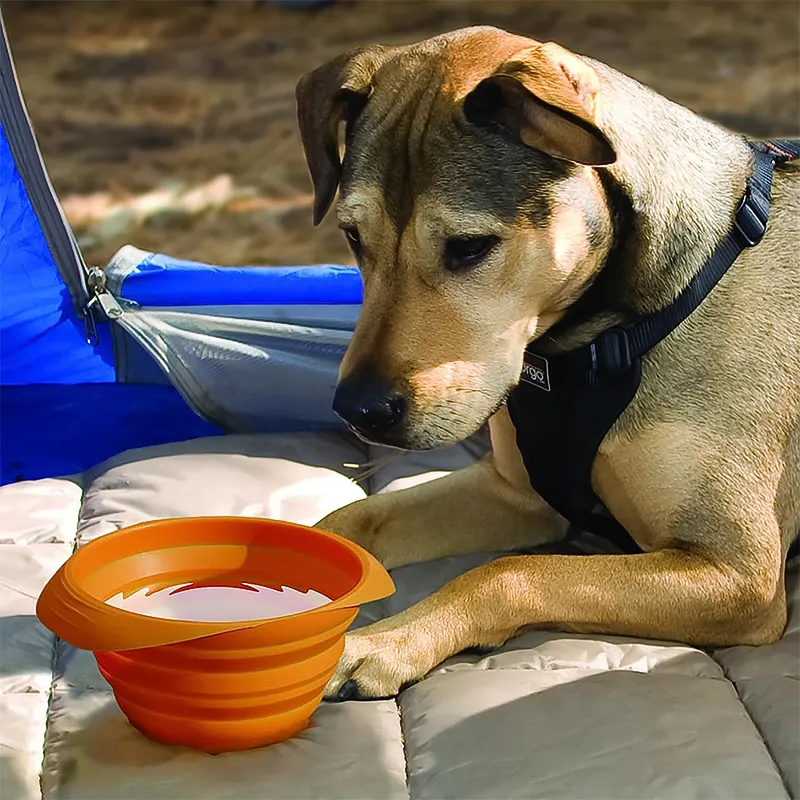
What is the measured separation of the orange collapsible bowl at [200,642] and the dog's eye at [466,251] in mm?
365

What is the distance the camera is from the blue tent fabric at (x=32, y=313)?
241 centimetres

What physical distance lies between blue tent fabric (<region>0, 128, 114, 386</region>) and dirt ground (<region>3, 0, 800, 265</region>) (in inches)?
66.4

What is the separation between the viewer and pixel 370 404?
157 centimetres

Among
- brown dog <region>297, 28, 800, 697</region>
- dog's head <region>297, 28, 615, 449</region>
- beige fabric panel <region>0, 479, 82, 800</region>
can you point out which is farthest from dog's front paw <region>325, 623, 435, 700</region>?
beige fabric panel <region>0, 479, 82, 800</region>

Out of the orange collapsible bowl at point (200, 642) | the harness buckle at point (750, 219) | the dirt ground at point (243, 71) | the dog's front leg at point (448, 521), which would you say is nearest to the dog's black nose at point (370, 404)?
the orange collapsible bowl at point (200, 642)

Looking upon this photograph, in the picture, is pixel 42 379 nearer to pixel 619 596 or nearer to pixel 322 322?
pixel 322 322

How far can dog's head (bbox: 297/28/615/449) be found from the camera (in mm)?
1549

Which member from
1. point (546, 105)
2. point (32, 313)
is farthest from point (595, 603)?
point (32, 313)

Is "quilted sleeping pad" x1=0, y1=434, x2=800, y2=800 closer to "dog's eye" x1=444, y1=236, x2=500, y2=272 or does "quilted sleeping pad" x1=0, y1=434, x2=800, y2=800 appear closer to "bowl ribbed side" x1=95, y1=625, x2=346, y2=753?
"bowl ribbed side" x1=95, y1=625, x2=346, y2=753

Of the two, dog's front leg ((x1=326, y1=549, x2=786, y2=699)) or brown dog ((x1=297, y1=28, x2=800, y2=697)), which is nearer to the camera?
brown dog ((x1=297, y1=28, x2=800, y2=697))

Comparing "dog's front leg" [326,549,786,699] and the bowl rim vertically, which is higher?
the bowl rim

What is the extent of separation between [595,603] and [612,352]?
0.34 metres

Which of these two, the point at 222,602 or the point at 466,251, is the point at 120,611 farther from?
the point at 466,251

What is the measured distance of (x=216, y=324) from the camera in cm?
244
